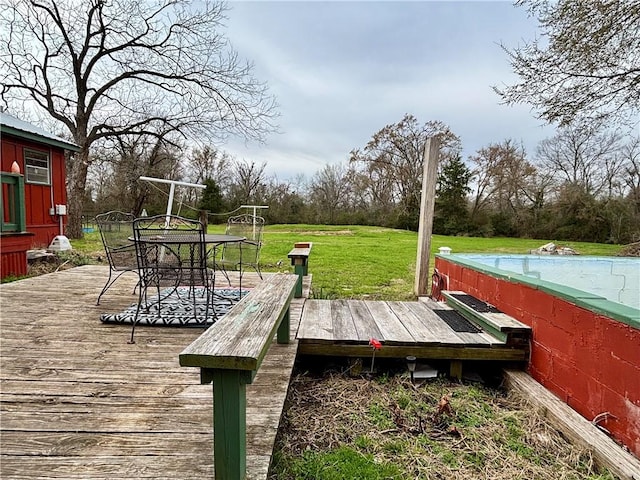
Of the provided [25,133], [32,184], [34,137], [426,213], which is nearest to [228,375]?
[426,213]

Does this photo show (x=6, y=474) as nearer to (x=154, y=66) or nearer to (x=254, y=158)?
(x=154, y=66)

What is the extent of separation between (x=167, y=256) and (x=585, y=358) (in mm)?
3463

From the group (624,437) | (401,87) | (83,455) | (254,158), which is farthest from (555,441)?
(254,158)

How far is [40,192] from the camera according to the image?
7285 mm

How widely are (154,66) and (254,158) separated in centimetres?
968

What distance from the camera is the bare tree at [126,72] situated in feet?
32.4

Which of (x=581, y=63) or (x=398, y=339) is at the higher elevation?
(x=581, y=63)

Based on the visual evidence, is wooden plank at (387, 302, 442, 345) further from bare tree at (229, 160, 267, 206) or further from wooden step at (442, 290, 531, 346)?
bare tree at (229, 160, 267, 206)

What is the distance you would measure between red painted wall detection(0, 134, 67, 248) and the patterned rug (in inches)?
188

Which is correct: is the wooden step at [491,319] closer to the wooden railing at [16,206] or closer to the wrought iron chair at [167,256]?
the wrought iron chair at [167,256]

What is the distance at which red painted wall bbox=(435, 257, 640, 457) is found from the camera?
1.56 meters

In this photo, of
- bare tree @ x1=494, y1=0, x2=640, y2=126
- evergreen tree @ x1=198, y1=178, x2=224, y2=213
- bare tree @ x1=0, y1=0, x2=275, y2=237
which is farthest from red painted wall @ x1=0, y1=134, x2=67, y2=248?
evergreen tree @ x1=198, y1=178, x2=224, y2=213

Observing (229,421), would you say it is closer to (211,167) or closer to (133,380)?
(133,380)

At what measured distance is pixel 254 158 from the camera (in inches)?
793
